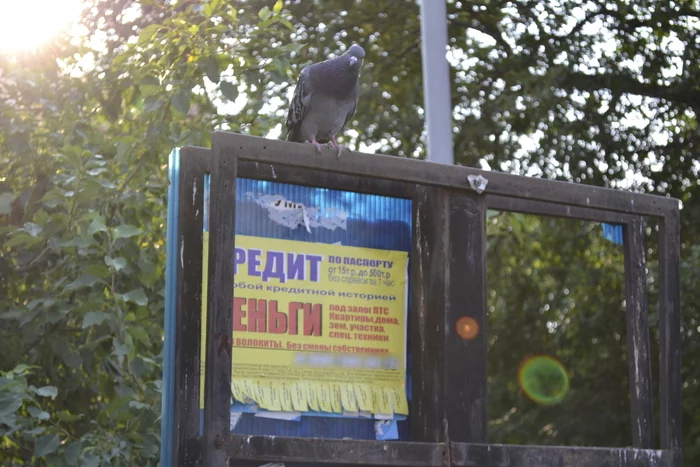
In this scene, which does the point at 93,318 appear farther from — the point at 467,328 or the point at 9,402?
the point at 467,328

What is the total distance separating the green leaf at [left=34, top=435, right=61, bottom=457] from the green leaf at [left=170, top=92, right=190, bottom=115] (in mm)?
1641

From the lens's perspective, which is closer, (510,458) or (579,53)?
(510,458)

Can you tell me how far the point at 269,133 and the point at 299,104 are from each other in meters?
2.12

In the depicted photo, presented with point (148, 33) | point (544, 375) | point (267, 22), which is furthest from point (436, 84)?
point (544, 375)

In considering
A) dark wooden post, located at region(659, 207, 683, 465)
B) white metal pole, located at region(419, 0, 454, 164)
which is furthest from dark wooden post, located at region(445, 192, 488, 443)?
white metal pole, located at region(419, 0, 454, 164)

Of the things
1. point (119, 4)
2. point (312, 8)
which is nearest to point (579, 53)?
point (312, 8)

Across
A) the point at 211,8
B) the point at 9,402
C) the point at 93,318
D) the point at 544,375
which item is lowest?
the point at 9,402

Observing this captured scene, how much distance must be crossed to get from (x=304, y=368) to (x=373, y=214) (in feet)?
1.73

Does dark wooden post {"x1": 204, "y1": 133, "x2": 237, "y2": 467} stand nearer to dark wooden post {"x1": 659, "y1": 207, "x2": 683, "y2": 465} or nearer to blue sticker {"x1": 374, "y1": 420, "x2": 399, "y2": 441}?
blue sticker {"x1": 374, "y1": 420, "x2": 399, "y2": 441}

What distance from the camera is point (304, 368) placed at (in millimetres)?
3291

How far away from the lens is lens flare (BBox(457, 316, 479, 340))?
337 centimetres

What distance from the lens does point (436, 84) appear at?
4625 millimetres

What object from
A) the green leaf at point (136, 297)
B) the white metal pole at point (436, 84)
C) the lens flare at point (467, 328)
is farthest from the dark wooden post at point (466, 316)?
the green leaf at point (136, 297)

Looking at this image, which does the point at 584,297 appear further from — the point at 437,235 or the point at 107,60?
the point at 437,235
